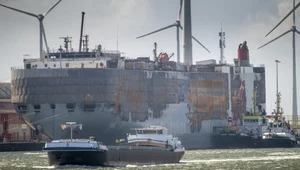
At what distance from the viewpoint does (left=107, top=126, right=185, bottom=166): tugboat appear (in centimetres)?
12950

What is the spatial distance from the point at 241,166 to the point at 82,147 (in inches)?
723

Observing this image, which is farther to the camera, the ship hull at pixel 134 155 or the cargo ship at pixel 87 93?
the cargo ship at pixel 87 93

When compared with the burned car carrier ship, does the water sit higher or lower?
lower

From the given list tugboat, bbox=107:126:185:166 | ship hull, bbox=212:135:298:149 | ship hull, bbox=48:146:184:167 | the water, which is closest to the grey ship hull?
the water

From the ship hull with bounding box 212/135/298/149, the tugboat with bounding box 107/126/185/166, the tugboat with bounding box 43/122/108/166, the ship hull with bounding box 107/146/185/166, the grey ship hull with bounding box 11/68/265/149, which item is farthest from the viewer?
the ship hull with bounding box 212/135/298/149

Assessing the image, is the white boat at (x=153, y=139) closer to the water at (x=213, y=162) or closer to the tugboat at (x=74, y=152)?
the water at (x=213, y=162)

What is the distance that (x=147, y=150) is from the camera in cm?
13088

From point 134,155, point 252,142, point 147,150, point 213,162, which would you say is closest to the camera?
point 134,155

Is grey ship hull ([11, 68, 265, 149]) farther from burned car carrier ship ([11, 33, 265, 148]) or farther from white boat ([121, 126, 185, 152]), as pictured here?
white boat ([121, 126, 185, 152])

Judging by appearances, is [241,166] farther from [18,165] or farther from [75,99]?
[75,99]

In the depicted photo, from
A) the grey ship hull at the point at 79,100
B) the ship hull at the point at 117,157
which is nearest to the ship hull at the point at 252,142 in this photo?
the grey ship hull at the point at 79,100

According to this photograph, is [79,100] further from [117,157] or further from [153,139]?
[117,157]

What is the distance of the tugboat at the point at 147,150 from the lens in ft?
425

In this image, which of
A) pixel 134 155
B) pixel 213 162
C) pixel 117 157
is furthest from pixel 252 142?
pixel 117 157
